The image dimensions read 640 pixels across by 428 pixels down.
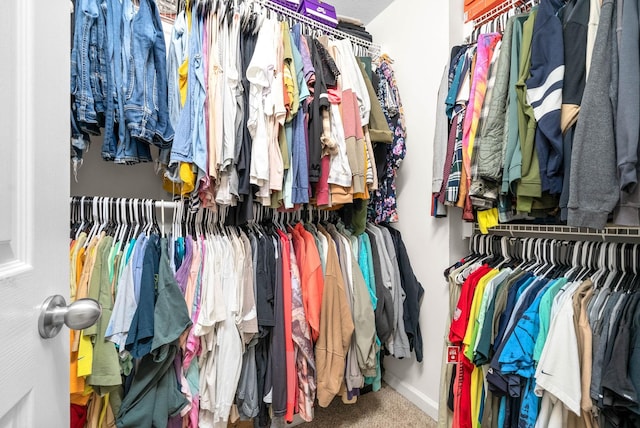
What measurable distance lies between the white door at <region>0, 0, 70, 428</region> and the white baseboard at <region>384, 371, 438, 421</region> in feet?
5.62

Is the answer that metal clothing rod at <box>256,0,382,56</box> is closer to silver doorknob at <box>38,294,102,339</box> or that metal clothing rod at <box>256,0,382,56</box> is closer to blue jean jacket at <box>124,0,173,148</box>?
blue jean jacket at <box>124,0,173,148</box>

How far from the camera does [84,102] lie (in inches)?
39.0

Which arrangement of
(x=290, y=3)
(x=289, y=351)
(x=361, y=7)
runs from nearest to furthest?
1. (x=289, y=351)
2. (x=290, y=3)
3. (x=361, y=7)

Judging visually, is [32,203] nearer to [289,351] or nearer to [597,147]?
[289,351]

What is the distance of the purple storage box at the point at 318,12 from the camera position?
5.32 ft

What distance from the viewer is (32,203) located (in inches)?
16.6

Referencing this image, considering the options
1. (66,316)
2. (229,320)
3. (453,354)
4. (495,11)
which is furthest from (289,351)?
(495,11)

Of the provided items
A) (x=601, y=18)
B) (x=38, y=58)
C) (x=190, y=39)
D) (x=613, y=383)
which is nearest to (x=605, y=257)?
(x=613, y=383)

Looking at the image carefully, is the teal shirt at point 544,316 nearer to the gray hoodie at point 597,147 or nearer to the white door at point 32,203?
the gray hoodie at point 597,147

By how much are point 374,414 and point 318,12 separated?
7.31ft

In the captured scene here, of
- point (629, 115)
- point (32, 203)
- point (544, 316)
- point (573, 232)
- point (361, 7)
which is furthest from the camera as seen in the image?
point (361, 7)

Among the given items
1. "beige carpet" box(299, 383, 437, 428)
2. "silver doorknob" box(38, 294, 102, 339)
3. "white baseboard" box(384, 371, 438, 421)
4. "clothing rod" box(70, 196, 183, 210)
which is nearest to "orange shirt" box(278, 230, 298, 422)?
"beige carpet" box(299, 383, 437, 428)

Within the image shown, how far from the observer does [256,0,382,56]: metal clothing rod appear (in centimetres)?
152

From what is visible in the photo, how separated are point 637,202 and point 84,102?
167cm
